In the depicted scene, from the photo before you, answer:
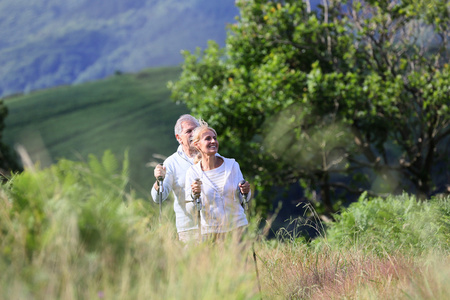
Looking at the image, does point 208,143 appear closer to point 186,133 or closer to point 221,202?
point 221,202

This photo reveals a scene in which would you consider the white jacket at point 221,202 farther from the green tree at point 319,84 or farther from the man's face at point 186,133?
the green tree at point 319,84

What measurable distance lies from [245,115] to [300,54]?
95.0 inches

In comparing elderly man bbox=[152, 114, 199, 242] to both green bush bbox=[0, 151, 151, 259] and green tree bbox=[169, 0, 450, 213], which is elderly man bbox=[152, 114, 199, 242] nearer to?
green bush bbox=[0, 151, 151, 259]

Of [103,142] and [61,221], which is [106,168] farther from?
[103,142]

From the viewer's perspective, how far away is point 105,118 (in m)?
50.1

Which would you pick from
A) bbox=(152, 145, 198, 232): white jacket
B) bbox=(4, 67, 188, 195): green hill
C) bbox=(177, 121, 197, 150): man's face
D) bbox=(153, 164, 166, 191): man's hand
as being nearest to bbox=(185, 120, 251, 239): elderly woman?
bbox=(153, 164, 166, 191): man's hand

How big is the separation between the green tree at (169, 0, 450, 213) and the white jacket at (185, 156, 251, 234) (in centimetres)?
A: 799

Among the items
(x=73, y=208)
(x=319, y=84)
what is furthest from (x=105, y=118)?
(x=73, y=208)

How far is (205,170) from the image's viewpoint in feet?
18.2

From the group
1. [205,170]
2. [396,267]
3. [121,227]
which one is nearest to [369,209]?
[396,267]

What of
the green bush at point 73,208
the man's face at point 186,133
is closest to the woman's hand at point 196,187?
the man's face at point 186,133

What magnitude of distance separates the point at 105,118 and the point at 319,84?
39160mm

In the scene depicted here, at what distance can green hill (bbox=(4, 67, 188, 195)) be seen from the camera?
138 feet

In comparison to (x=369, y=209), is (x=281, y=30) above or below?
above
